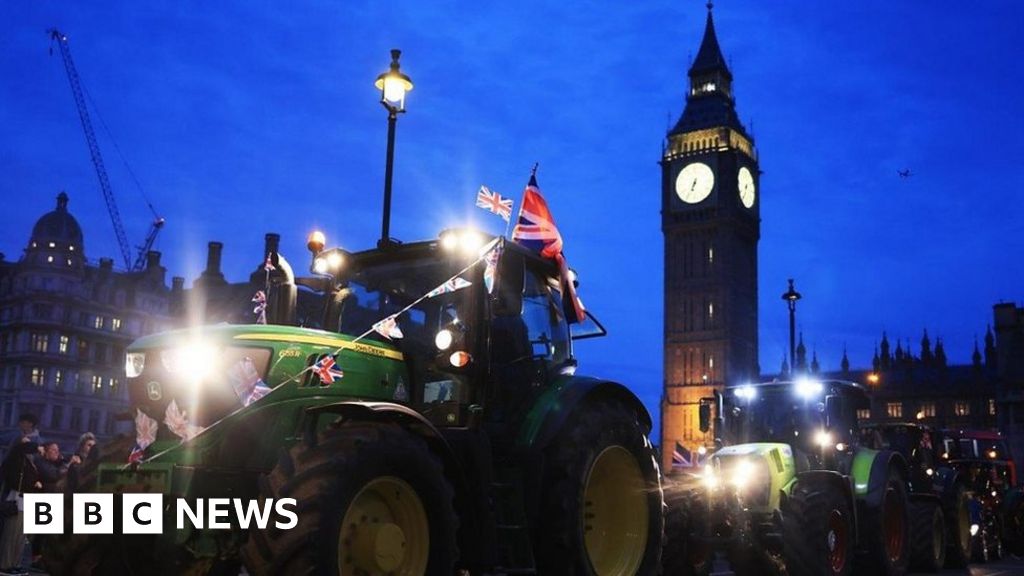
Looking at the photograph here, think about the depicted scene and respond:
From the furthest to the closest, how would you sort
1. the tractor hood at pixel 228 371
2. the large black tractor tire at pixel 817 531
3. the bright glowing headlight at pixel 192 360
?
the large black tractor tire at pixel 817 531
the bright glowing headlight at pixel 192 360
the tractor hood at pixel 228 371

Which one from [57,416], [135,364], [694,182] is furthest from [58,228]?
[135,364]

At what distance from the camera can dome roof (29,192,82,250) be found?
79.0 meters

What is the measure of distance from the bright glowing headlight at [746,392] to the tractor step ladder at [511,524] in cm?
846

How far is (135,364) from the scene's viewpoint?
7105 millimetres

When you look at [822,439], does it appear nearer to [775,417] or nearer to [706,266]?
[775,417]

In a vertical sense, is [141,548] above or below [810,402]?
below

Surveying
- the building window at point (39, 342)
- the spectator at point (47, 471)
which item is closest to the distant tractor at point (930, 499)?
the spectator at point (47, 471)

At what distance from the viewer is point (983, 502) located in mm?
20953

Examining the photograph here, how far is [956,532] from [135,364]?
609 inches

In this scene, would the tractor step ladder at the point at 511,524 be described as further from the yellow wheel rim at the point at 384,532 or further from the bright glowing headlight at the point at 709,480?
the bright glowing headlight at the point at 709,480

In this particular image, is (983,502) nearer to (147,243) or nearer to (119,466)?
(119,466)

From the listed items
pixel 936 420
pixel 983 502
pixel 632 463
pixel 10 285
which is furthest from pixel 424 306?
pixel 936 420

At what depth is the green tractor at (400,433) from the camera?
20.1 ft

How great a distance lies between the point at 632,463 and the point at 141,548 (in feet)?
13.9
